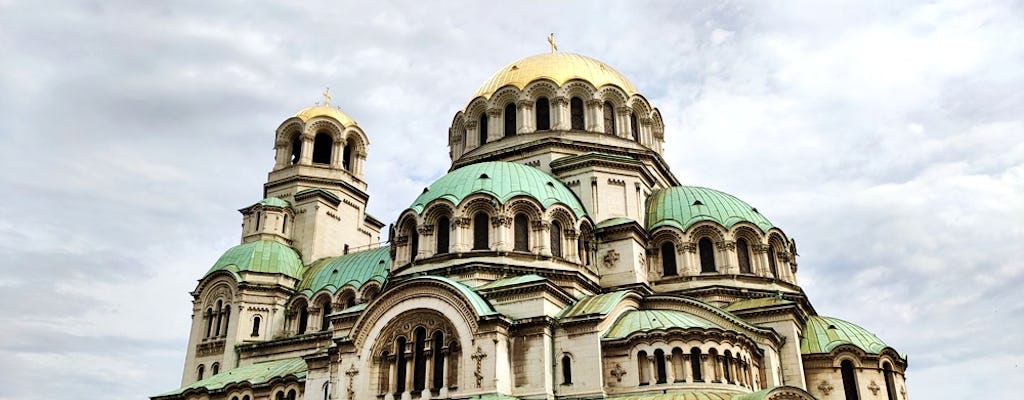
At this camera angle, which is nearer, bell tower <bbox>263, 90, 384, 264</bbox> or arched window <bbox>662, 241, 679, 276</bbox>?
arched window <bbox>662, 241, 679, 276</bbox>

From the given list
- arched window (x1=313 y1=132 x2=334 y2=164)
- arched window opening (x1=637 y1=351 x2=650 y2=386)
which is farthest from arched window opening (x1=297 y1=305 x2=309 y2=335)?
arched window opening (x1=637 y1=351 x2=650 y2=386)

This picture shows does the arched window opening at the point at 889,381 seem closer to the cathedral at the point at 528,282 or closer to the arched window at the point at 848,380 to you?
the cathedral at the point at 528,282

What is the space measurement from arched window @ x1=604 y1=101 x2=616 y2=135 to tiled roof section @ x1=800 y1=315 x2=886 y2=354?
1201cm

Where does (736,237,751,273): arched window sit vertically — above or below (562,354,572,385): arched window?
above

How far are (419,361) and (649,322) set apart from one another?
7496mm

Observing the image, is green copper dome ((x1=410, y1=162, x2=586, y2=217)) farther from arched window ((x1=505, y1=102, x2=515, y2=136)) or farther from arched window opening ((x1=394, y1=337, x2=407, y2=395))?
arched window ((x1=505, y1=102, x2=515, y2=136))

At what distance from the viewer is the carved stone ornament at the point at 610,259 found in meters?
31.0

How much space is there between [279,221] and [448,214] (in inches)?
623

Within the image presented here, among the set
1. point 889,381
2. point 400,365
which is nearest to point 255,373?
point 400,365

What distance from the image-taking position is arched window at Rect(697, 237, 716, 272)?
32.3m

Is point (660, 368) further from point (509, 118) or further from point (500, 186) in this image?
point (509, 118)

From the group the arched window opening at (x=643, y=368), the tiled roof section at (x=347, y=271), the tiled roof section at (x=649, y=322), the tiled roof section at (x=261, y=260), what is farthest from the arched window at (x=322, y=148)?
the arched window opening at (x=643, y=368)

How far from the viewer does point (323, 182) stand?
43562 mm

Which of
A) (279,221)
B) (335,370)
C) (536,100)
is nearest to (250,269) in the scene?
(279,221)
